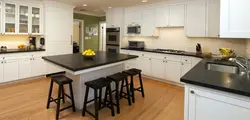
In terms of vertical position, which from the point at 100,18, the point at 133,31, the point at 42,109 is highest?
the point at 100,18

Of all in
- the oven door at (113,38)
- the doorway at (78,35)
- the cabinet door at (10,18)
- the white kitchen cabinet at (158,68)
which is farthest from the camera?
the doorway at (78,35)

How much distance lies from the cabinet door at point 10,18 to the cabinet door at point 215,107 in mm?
4727

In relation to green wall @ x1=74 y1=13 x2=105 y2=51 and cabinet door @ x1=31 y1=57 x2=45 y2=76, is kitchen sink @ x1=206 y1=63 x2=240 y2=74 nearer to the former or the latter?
cabinet door @ x1=31 y1=57 x2=45 y2=76

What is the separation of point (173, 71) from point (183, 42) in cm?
96

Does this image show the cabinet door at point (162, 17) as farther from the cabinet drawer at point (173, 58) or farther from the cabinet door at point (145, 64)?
the cabinet door at point (145, 64)

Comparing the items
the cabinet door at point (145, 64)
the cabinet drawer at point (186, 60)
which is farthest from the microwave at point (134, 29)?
the cabinet drawer at point (186, 60)

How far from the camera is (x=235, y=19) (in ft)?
5.68

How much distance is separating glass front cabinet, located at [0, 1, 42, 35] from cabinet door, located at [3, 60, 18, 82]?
2.66ft

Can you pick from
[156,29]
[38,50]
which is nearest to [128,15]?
[156,29]

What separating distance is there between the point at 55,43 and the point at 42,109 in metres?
2.74

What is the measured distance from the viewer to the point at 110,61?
2869mm

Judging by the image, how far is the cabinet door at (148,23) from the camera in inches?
197

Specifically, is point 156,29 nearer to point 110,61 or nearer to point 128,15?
point 128,15

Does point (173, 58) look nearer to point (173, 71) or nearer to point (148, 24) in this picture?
Answer: point (173, 71)
